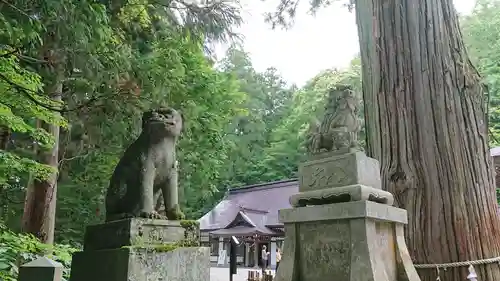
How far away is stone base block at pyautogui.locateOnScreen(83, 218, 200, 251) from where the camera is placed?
3232 millimetres

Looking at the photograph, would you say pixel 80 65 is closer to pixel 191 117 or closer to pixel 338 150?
pixel 191 117

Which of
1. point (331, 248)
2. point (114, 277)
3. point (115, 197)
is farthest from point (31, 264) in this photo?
point (331, 248)

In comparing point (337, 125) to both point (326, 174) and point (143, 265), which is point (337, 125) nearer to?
point (326, 174)

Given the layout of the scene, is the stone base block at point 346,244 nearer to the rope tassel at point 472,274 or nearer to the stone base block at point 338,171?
the stone base block at point 338,171

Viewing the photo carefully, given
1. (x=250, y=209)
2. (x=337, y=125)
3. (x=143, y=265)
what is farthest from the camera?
(x=250, y=209)

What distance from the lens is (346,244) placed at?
3301 millimetres

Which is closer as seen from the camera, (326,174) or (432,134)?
(326,174)

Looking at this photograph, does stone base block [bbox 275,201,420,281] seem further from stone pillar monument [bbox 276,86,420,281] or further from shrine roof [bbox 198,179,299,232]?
shrine roof [bbox 198,179,299,232]

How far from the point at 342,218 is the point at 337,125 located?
89 cm

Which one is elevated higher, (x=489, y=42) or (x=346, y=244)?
(x=489, y=42)

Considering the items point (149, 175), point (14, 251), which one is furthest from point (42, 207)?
point (149, 175)

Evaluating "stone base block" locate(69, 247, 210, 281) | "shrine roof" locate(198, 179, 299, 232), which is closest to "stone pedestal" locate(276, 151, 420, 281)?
"stone base block" locate(69, 247, 210, 281)

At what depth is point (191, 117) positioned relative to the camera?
9.20m

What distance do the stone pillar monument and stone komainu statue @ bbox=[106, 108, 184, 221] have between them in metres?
1.07
